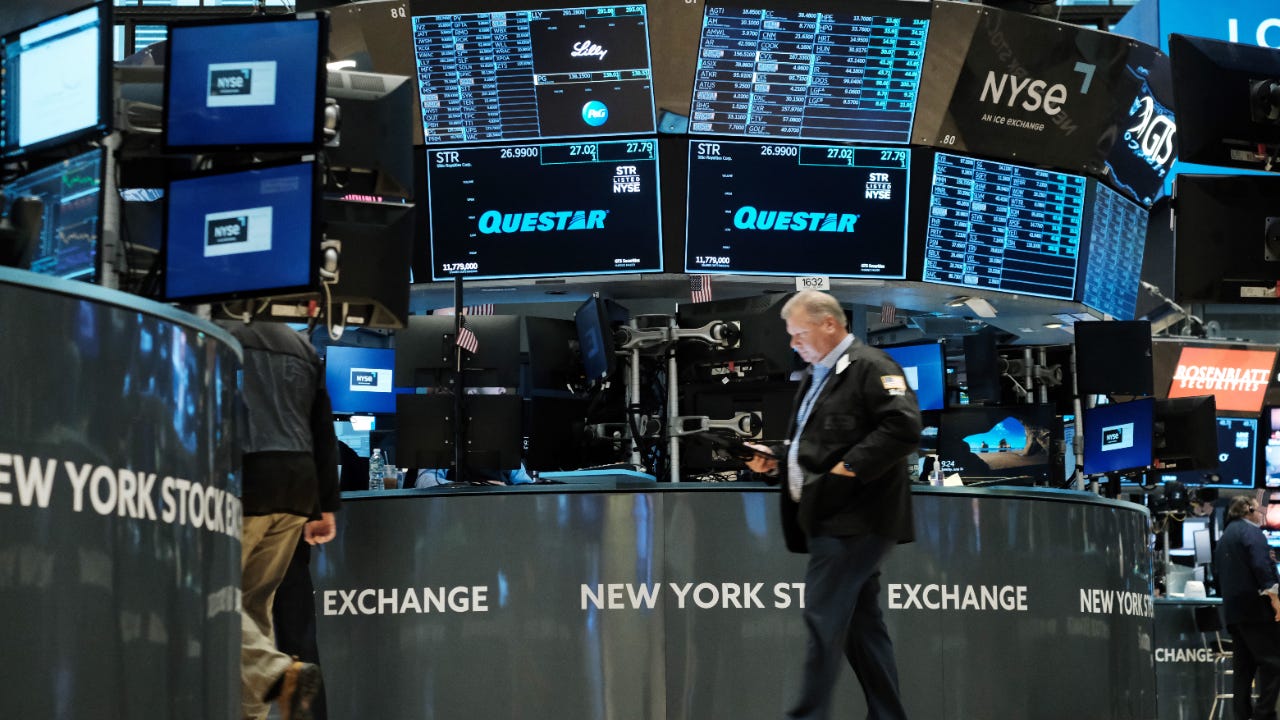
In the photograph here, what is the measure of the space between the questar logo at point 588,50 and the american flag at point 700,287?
133 centimetres

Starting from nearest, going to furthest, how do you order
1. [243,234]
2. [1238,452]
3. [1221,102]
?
1. [243,234]
2. [1221,102]
3. [1238,452]

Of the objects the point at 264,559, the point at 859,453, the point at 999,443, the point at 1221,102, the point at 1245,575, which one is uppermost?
the point at 1221,102

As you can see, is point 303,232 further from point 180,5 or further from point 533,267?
point 180,5

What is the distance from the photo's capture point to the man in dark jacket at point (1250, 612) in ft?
29.9

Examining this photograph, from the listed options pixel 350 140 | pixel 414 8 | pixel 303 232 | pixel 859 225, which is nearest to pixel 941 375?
pixel 859 225

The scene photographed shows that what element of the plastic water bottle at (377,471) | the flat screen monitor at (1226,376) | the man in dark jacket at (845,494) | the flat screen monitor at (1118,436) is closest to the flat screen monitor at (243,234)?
the man in dark jacket at (845,494)

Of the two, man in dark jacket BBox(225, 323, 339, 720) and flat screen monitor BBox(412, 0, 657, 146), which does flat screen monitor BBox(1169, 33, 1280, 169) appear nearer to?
flat screen monitor BBox(412, 0, 657, 146)

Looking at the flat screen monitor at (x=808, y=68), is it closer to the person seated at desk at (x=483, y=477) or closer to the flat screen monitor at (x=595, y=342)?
the flat screen monitor at (x=595, y=342)

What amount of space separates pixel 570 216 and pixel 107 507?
18.6ft

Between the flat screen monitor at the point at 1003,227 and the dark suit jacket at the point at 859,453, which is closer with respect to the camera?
the dark suit jacket at the point at 859,453

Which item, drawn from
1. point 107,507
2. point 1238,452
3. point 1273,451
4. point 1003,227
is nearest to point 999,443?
point 1003,227

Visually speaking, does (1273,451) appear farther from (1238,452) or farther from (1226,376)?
(1226,376)

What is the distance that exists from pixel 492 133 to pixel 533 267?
2.59ft

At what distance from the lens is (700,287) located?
8.65 metres
